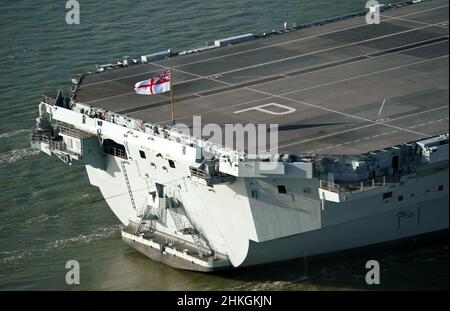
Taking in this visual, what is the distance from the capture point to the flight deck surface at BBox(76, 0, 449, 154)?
183ft

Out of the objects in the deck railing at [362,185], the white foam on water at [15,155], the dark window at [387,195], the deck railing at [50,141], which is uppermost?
the deck railing at [362,185]

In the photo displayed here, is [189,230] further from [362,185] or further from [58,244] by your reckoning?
[362,185]

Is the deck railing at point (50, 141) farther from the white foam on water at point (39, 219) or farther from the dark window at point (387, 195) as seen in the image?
the dark window at point (387, 195)

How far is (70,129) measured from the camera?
193 ft

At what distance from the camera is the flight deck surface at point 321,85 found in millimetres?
55875

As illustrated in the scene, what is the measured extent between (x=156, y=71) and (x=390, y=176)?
16.8 meters

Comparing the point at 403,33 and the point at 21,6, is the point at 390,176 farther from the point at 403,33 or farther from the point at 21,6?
the point at 21,6

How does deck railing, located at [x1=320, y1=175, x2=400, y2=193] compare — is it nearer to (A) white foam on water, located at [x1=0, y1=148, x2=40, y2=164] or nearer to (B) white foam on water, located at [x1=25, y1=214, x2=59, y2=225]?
(B) white foam on water, located at [x1=25, y1=214, x2=59, y2=225]

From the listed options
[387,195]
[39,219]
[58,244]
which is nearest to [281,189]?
[387,195]

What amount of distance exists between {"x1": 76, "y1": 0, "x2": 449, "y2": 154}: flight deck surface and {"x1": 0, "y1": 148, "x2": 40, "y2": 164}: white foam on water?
6.49 meters

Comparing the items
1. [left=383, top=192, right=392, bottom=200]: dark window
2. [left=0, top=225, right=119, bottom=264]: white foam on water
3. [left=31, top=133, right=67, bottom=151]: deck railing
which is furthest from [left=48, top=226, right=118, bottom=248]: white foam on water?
[left=383, top=192, right=392, bottom=200]: dark window

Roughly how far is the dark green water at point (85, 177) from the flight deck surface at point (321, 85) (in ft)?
17.6

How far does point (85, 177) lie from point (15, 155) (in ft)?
15.7

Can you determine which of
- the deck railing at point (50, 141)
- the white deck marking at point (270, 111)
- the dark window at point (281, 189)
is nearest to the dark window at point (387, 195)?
the dark window at point (281, 189)
